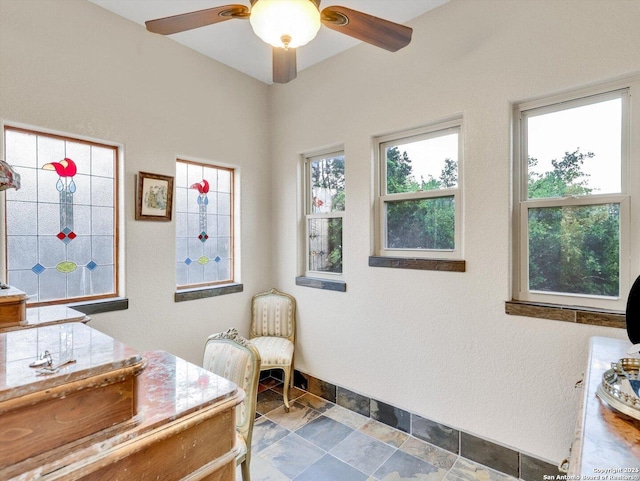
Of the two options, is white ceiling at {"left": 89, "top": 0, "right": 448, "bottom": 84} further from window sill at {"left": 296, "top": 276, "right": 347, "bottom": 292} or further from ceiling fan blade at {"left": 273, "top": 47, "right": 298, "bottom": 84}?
window sill at {"left": 296, "top": 276, "right": 347, "bottom": 292}

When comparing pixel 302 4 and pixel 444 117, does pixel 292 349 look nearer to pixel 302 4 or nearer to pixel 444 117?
pixel 444 117

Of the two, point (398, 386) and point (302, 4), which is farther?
point (398, 386)

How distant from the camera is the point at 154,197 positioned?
2.48 m

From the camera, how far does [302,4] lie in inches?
51.3

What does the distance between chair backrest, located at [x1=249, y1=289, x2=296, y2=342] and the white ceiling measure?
2.15 meters

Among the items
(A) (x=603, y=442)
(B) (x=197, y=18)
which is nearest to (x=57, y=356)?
(A) (x=603, y=442)

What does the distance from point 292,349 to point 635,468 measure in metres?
2.42

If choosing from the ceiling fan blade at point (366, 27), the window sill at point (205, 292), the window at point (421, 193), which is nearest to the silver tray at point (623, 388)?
the window at point (421, 193)

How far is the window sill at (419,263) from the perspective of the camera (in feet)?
6.97

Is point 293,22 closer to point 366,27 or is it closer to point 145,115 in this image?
point 366,27

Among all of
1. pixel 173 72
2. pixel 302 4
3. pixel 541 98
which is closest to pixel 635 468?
pixel 302 4

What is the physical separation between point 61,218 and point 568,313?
123 inches

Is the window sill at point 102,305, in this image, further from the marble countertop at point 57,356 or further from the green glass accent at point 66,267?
the marble countertop at point 57,356

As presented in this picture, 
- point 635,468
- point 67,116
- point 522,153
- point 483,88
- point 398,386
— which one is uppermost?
point 483,88
